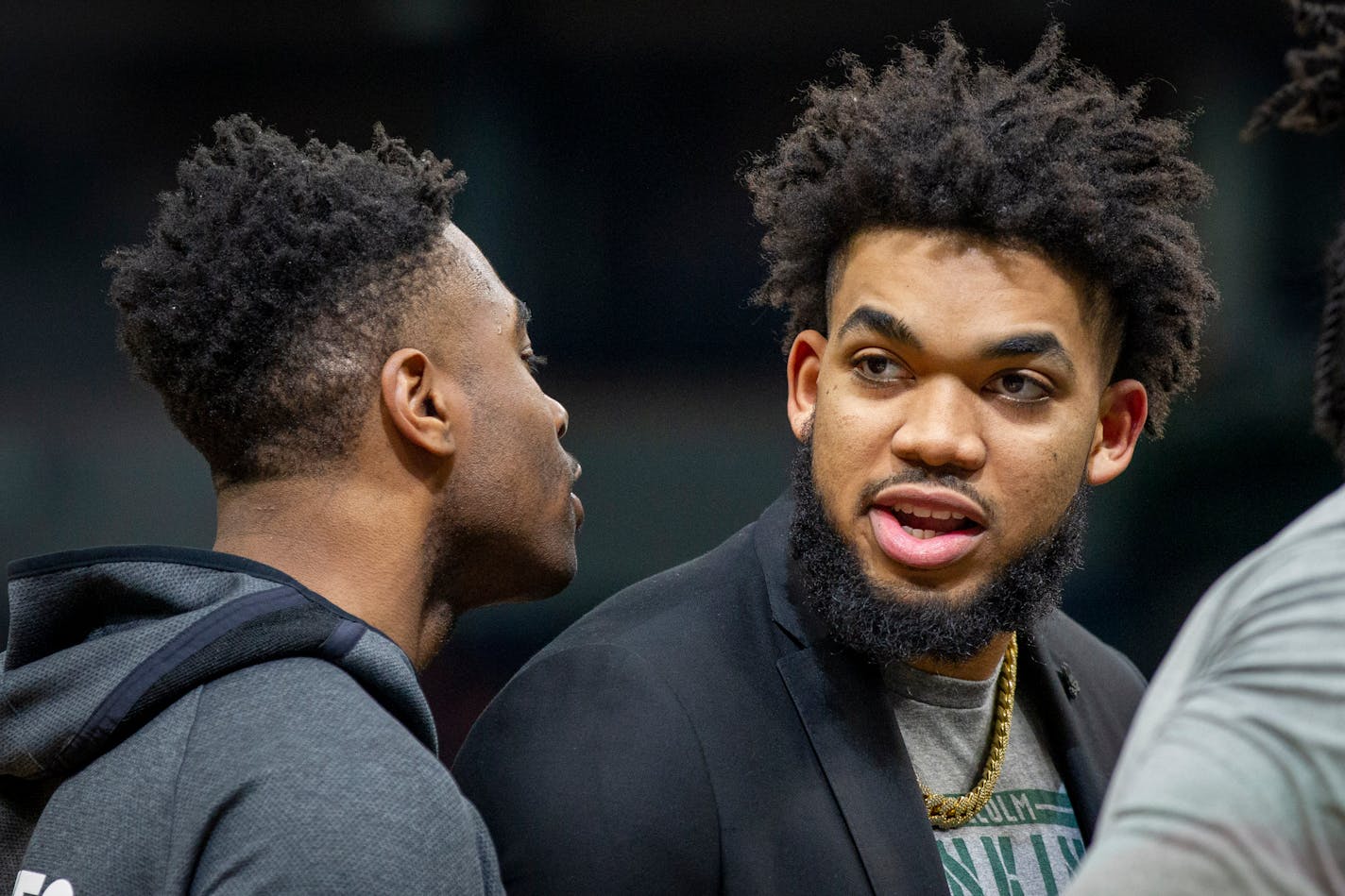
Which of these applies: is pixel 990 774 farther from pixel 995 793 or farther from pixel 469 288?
pixel 469 288

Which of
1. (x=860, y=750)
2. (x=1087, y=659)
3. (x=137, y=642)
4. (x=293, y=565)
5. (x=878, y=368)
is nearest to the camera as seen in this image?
(x=137, y=642)

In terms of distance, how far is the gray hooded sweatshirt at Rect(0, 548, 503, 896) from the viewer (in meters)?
1.32

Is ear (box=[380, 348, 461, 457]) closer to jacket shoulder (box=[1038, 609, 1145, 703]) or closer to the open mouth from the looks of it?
the open mouth

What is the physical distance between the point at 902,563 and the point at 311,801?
889 millimetres

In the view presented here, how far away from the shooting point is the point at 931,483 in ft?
6.28

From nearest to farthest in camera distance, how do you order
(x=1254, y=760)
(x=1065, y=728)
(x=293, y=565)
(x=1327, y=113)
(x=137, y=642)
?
(x=1254, y=760), (x=1327, y=113), (x=137, y=642), (x=293, y=565), (x=1065, y=728)

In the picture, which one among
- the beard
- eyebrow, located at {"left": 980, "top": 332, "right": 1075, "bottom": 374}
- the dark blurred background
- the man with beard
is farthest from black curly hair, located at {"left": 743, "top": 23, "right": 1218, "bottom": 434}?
the dark blurred background

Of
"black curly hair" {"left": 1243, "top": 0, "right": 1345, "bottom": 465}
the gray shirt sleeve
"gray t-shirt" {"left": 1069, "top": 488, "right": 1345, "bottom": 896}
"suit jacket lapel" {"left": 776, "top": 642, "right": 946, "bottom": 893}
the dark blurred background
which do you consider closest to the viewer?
"gray t-shirt" {"left": 1069, "top": 488, "right": 1345, "bottom": 896}

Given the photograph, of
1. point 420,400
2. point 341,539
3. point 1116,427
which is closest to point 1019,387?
point 1116,427

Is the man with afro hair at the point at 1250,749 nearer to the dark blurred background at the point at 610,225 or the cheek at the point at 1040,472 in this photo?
the cheek at the point at 1040,472

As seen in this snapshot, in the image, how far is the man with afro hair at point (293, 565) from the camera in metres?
1.35

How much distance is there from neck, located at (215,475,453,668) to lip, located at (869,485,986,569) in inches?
23.3

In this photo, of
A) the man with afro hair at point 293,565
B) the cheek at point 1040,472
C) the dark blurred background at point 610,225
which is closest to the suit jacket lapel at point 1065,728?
the cheek at point 1040,472

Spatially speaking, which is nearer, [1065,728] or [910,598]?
[910,598]
